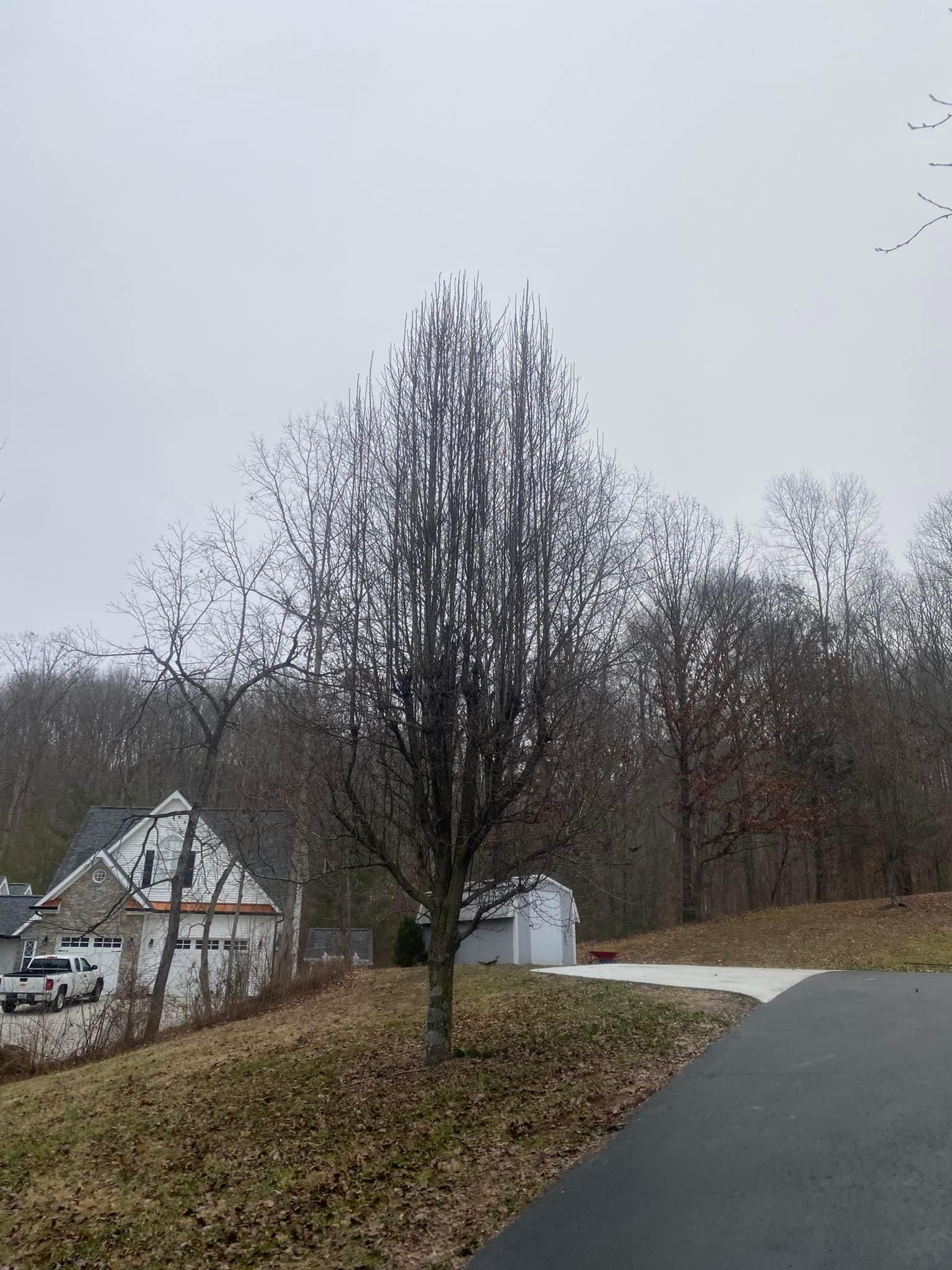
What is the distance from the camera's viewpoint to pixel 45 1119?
9.00 metres

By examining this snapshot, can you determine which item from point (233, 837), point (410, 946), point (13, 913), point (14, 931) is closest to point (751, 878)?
point (410, 946)

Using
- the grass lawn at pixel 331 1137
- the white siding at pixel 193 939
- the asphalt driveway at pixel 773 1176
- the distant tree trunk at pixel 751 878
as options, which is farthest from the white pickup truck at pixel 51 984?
the distant tree trunk at pixel 751 878

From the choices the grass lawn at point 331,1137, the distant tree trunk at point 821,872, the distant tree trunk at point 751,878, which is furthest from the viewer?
the distant tree trunk at point 751,878

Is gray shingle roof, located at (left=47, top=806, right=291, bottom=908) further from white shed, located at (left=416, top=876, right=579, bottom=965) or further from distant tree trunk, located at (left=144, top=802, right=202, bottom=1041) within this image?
white shed, located at (left=416, top=876, right=579, bottom=965)

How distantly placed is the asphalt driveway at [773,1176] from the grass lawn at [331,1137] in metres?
0.33

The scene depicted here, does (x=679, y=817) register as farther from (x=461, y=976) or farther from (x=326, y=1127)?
(x=326, y=1127)

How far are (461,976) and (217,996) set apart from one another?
4.66 metres

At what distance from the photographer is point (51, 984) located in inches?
914

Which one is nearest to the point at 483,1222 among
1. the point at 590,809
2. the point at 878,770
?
the point at 590,809

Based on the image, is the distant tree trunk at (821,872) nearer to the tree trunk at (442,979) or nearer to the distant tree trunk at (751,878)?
the distant tree trunk at (751,878)

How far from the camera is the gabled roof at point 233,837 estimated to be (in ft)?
55.9

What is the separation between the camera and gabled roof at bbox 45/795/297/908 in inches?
671

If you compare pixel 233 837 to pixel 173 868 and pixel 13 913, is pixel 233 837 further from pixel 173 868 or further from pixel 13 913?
pixel 13 913

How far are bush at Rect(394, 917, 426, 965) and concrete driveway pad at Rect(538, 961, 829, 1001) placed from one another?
384cm
